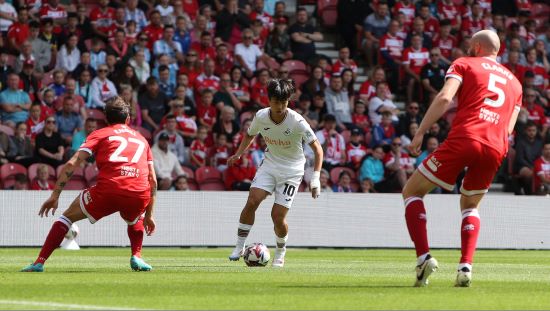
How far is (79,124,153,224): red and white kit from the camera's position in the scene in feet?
39.1

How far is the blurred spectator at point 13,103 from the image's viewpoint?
22.6 meters

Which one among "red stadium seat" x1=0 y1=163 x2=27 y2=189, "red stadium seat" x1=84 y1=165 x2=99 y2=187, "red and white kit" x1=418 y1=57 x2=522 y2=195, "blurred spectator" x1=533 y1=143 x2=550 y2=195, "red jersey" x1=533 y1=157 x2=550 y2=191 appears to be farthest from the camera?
"red jersey" x1=533 y1=157 x2=550 y2=191

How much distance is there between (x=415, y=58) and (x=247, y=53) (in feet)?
13.8

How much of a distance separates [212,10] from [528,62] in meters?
7.93

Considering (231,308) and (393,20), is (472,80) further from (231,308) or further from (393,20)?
(393,20)

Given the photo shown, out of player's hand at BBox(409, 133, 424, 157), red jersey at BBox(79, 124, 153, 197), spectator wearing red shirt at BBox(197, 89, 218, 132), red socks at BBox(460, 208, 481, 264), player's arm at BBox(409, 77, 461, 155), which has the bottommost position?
spectator wearing red shirt at BBox(197, 89, 218, 132)

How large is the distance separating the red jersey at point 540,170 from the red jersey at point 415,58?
420 centimetres

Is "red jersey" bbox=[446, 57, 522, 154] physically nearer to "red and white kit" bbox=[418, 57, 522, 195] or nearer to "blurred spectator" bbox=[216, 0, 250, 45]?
"red and white kit" bbox=[418, 57, 522, 195]

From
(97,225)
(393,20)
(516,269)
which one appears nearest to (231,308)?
(516,269)

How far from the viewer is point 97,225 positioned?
20.7 m

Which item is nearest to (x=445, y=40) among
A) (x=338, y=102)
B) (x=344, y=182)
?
(x=338, y=102)

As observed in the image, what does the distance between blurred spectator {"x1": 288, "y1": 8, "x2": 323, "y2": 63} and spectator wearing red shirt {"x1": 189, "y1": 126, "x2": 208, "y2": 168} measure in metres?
4.43

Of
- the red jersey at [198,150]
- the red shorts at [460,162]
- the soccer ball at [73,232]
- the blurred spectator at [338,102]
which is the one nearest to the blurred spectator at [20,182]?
the soccer ball at [73,232]

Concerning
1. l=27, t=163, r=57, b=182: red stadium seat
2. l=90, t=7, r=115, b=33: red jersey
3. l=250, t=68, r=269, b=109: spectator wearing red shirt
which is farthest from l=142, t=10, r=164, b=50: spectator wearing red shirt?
l=27, t=163, r=57, b=182: red stadium seat
